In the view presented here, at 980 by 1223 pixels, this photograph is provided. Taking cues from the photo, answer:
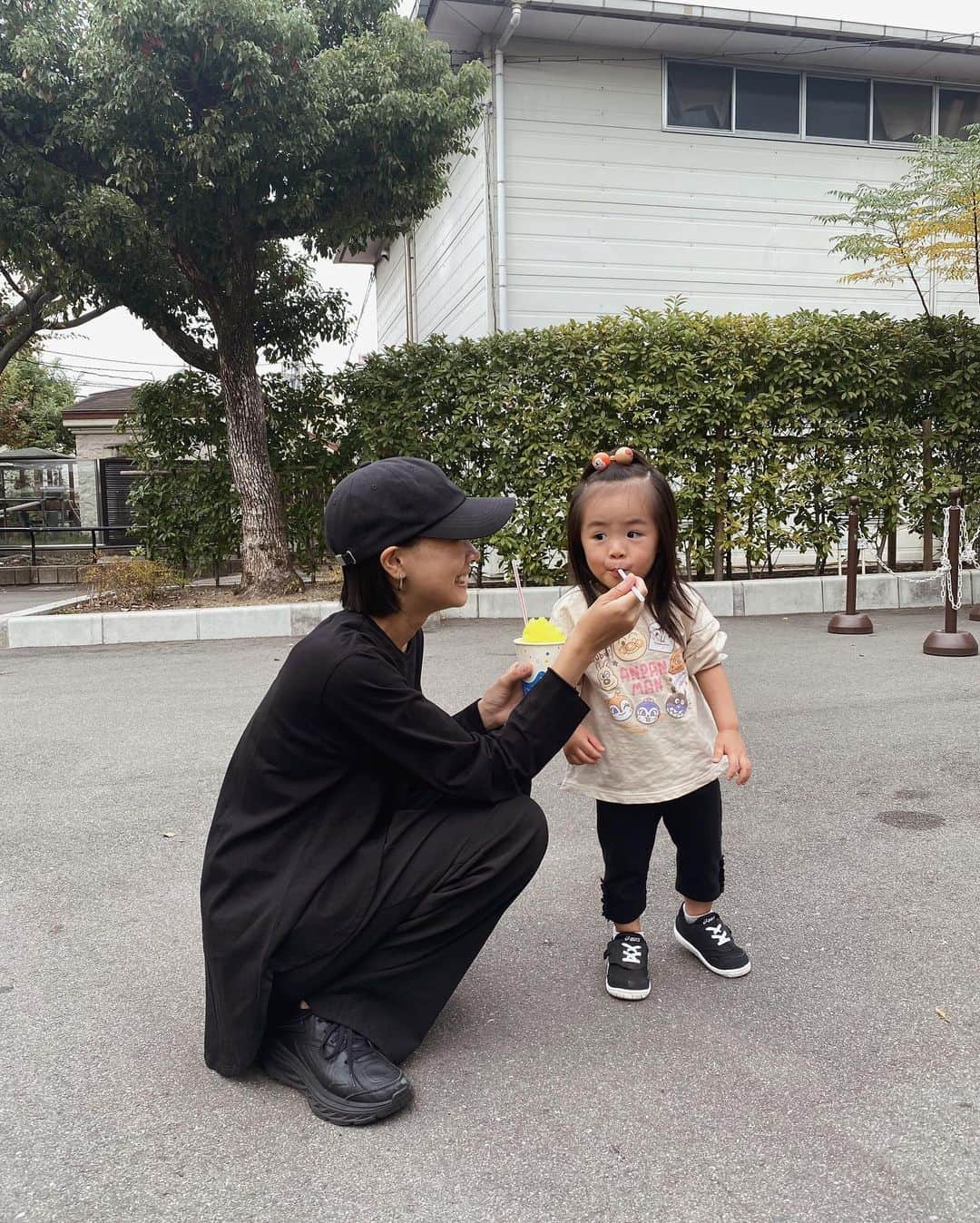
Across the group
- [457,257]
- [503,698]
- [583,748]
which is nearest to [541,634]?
[503,698]

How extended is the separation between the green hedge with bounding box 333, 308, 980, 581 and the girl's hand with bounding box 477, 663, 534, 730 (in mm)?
6721

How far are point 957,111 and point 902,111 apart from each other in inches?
31.8

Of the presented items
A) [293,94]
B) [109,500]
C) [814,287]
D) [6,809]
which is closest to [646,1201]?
[6,809]

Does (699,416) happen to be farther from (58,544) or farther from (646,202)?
(58,544)

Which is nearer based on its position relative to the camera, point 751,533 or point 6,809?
point 6,809

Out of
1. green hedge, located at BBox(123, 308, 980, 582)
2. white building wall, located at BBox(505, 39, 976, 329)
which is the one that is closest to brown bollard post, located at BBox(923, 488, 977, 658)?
green hedge, located at BBox(123, 308, 980, 582)

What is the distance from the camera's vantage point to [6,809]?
14.0 feet

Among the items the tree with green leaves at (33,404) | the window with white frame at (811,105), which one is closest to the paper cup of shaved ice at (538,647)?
the window with white frame at (811,105)

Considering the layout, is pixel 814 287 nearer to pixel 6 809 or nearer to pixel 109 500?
pixel 6 809

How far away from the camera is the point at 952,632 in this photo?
23.5ft

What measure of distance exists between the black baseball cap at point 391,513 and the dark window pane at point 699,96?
1196 cm

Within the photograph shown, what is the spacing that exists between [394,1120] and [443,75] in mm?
8846

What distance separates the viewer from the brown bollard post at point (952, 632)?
23.0 feet

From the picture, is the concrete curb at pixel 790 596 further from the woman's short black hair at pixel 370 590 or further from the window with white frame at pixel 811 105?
the woman's short black hair at pixel 370 590
